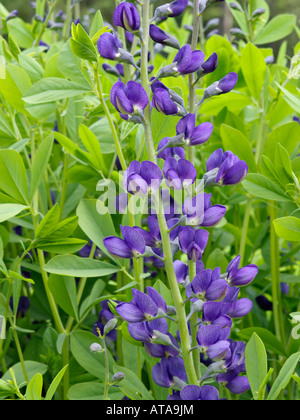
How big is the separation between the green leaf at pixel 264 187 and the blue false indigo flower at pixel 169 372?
0.88 feet

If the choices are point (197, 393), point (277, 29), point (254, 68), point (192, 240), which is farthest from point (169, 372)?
point (277, 29)

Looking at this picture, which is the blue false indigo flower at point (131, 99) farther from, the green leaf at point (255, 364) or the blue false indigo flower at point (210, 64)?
the green leaf at point (255, 364)

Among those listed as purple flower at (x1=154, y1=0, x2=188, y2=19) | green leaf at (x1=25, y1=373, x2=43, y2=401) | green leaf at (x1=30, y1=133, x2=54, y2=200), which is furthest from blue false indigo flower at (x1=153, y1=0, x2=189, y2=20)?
green leaf at (x1=25, y1=373, x2=43, y2=401)

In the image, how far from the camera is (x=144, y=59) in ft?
1.95

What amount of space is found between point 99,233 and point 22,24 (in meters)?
0.69

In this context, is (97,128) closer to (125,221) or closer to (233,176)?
(125,221)

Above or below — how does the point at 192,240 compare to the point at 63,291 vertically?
above

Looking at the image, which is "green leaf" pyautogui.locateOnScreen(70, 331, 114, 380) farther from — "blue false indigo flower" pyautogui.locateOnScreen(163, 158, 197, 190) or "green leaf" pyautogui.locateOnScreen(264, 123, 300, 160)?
"green leaf" pyautogui.locateOnScreen(264, 123, 300, 160)

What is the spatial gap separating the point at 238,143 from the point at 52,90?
297 millimetres

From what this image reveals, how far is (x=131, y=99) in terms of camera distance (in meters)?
0.58

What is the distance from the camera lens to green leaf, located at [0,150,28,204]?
0.74 m

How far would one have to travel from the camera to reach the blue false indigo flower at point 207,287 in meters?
0.58

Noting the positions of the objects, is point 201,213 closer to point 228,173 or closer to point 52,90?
point 228,173

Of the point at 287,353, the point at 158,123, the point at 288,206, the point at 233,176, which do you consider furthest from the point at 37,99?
the point at 287,353
